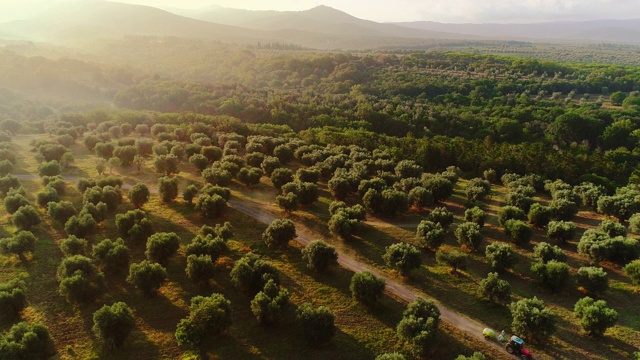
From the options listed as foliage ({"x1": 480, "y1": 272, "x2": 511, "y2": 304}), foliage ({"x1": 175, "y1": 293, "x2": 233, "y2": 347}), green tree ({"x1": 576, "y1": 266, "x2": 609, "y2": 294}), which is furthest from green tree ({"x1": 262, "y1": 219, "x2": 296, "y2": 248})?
green tree ({"x1": 576, "y1": 266, "x2": 609, "y2": 294})

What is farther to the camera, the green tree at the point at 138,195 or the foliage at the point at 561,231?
the green tree at the point at 138,195

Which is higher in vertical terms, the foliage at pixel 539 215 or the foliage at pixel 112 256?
the foliage at pixel 539 215

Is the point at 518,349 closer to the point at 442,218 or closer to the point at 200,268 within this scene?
the point at 442,218

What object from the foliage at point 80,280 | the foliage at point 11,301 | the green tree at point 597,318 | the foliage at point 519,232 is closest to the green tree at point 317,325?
the foliage at point 80,280

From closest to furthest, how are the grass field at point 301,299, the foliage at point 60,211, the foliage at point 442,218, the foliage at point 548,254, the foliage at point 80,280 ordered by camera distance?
the grass field at point 301,299 → the foliage at point 80,280 → the foliage at point 548,254 → the foliage at point 60,211 → the foliage at point 442,218

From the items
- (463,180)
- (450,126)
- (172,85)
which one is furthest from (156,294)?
(172,85)

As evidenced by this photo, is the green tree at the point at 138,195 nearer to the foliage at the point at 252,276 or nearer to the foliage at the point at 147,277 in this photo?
the foliage at the point at 147,277

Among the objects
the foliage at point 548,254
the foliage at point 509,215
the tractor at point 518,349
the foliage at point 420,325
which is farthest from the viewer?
the foliage at point 509,215

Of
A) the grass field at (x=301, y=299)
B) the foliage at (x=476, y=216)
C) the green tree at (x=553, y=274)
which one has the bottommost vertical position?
the grass field at (x=301, y=299)
